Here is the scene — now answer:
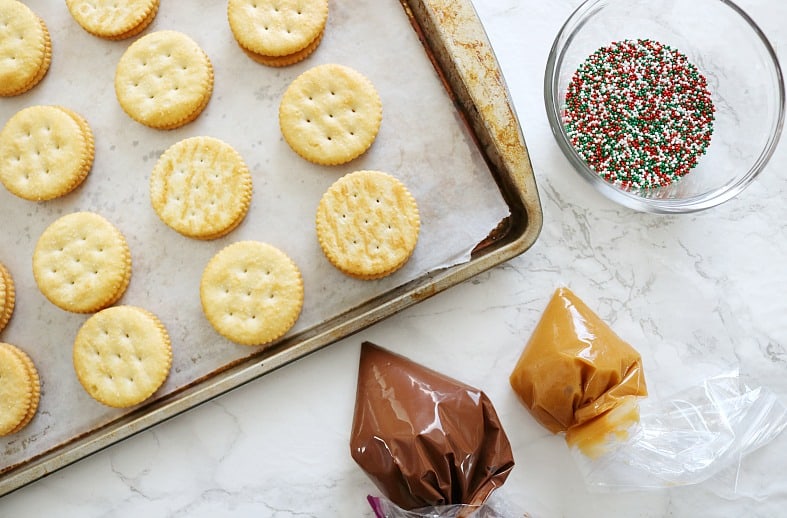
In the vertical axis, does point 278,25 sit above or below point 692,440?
above

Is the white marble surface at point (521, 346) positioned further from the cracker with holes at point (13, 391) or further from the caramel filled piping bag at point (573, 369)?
the cracker with holes at point (13, 391)

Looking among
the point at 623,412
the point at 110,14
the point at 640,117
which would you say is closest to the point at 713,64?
the point at 640,117

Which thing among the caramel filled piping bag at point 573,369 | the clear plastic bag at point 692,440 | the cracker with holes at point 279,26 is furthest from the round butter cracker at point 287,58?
the clear plastic bag at point 692,440

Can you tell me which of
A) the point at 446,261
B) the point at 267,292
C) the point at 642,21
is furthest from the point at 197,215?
the point at 642,21

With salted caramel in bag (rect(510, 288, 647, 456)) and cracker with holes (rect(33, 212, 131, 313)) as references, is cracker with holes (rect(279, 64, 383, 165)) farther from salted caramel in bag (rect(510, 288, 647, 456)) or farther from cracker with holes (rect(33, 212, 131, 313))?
salted caramel in bag (rect(510, 288, 647, 456))

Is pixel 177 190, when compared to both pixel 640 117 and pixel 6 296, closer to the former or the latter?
pixel 6 296

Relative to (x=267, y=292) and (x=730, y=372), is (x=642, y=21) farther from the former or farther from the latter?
Answer: (x=267, y=292)

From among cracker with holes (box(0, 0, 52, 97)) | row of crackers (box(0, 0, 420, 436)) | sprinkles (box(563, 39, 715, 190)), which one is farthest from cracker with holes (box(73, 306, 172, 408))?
sprinkles (box(563, 39, 715, 190))
